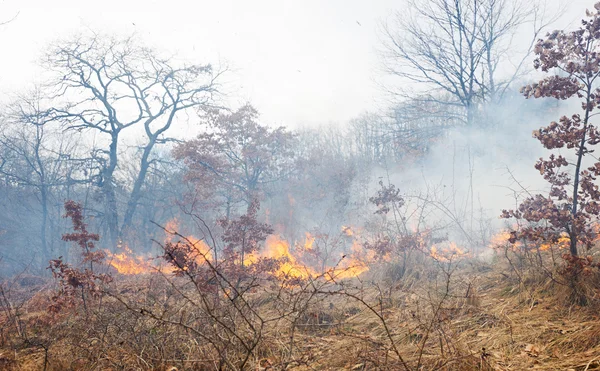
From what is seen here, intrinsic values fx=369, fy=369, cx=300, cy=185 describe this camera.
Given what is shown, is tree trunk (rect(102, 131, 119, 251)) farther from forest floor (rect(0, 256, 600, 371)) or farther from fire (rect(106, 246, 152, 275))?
forest floor (rect(0, 256, 600, 371))

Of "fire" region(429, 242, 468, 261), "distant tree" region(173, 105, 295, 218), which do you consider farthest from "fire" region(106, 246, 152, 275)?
"fire" region(429, 242, 468, 261)

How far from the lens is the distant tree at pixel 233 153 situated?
17.4 meters

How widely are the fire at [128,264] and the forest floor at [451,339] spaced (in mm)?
10669

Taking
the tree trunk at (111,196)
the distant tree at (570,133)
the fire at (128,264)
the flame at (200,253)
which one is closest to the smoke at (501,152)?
the flame at (200,253)

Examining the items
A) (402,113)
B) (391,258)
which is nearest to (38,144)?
(402,113)

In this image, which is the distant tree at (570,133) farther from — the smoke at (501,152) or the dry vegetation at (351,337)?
the smoke at (501,152)

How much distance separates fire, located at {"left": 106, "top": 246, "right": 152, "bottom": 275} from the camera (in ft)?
50.6

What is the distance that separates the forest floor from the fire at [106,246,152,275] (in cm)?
1067

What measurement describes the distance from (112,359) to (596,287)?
473cm

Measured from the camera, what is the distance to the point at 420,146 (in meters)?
15.9

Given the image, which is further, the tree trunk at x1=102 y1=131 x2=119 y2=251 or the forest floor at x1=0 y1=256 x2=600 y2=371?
the tree trunk at x1=102 y1=131 x2=119 y2=251

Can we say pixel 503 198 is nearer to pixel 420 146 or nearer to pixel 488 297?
pixel 420 146

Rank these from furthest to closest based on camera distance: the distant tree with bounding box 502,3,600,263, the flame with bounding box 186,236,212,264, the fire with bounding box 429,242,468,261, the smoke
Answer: the smoke
the fire with bounding box 429,242,468,261
the distant tree with bounding box 502,3,600,263
the flame with bounding box 186,236,212,264

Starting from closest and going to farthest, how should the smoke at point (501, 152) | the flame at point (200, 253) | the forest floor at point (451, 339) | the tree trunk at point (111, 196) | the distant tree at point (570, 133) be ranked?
the flame at point (200, 253)
the forest floor at point (451, 339)
the distant tree at point (570, 133)
the smoke at point (501, 152)
the tree trunk at point (111, 196)
